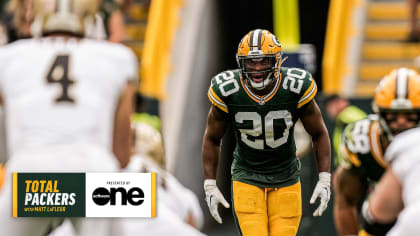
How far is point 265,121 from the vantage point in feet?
8.98

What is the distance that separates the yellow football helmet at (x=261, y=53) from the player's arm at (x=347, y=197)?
63.7 inches

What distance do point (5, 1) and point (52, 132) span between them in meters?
5.50

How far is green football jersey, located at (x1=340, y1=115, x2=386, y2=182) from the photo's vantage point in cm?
418

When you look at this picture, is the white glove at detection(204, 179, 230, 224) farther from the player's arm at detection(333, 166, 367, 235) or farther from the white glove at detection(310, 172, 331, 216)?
the player's arm at detection(333, 166, 367, 235)

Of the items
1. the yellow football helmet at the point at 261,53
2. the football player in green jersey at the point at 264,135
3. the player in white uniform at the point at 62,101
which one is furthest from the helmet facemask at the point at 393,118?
the player in white uniform at the point at 62,101

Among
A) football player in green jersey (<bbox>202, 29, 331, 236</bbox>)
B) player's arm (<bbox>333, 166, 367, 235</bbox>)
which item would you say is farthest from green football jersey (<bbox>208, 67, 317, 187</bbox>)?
player's arm (<bbox>333, 166, 367, 235</bbox>)

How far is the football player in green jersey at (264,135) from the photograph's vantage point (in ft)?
8.87

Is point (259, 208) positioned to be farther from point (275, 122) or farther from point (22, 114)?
point (22, 114)

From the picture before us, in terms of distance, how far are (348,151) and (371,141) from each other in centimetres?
15

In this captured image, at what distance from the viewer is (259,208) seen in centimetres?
284

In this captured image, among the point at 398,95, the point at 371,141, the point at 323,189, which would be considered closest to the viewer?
the point at 323,189

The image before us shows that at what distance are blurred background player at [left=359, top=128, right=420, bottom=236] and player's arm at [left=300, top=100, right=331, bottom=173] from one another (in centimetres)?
34
